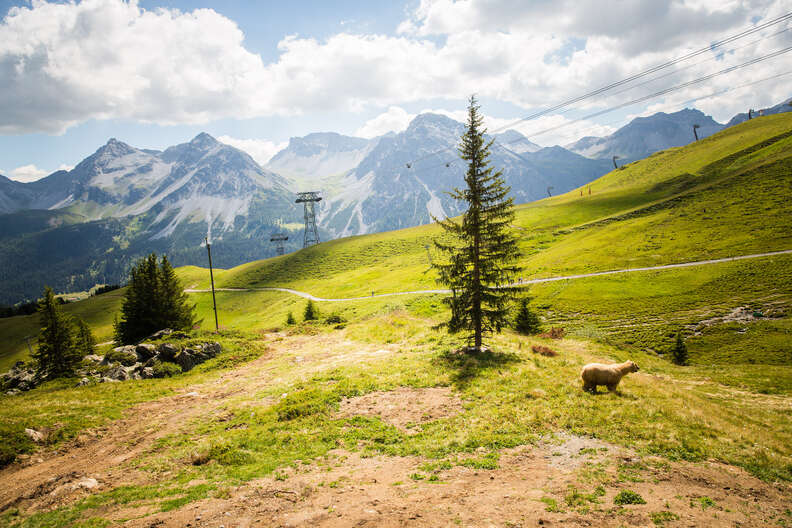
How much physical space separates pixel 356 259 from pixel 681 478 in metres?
105

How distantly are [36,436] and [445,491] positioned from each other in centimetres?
1869

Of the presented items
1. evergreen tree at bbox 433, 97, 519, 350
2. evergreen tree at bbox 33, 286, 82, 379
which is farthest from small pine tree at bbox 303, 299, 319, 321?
evergreen tree at bbox 433, 97, 519, 350

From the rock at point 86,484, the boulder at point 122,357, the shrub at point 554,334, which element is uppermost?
the boulder at point 122,357

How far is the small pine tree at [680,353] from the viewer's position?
28.3 meters

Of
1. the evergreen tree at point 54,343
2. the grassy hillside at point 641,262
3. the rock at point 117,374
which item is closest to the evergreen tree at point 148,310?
the evergreen tree at point 54,343

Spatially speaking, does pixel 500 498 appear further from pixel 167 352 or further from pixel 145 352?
pixel 145 352

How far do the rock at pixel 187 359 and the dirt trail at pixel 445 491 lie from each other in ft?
41.3

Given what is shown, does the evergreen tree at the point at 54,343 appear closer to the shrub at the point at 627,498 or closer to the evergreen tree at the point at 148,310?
the evergreen tree at the point at 148,310

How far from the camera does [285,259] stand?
128 meters

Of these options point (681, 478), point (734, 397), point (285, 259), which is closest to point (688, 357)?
point (734, 397)

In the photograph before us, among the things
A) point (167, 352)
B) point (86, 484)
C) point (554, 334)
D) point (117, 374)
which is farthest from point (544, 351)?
point (117, 374)

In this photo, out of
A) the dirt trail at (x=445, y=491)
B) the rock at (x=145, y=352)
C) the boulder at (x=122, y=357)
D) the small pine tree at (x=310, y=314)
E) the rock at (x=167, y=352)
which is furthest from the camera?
the small pine tree at (x=310, y=314)

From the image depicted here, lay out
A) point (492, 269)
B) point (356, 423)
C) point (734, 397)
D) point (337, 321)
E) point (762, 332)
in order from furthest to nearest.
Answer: point (337, 321) → point (762, 332) → point (492, 269) → point (734, 397) → point (356, 423)

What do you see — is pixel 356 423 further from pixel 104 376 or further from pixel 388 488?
pixel 104 376
